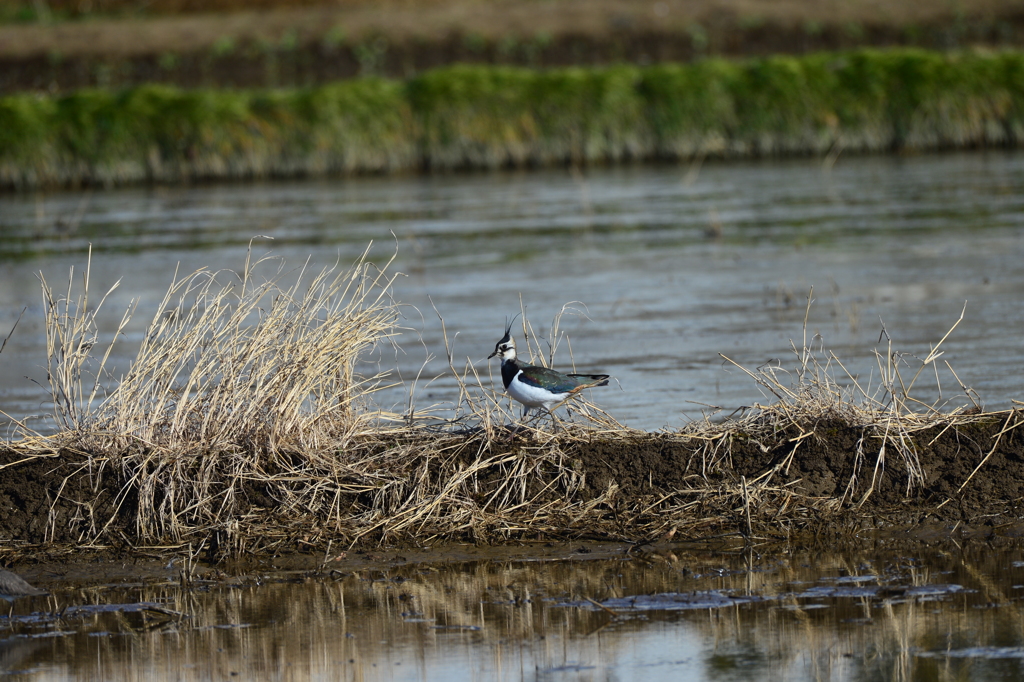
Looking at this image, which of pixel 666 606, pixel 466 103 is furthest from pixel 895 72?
pixel 666 606

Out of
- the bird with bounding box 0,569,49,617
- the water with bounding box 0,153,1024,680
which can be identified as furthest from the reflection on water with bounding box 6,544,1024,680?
the bird with bounding box 0,569,49,617

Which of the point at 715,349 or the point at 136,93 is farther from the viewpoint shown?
the point at 136,93

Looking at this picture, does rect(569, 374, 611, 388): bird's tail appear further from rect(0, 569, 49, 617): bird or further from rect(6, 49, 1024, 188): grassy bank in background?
rect(6, 49, 1024, 188): grassy bank in background

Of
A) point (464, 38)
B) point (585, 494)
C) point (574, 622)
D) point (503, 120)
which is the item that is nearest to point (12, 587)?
point (574, 622)

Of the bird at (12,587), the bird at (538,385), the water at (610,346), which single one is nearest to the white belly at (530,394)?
the bird at (538,385)

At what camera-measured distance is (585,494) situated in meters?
7.02

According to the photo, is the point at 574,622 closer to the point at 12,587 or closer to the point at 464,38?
the point at 12,587

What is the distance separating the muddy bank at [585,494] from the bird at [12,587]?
1.89 feet

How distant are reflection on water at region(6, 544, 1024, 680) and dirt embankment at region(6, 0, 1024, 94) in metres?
33.6

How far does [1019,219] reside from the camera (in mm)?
18078

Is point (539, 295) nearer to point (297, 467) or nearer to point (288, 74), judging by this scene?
point (297, 467)

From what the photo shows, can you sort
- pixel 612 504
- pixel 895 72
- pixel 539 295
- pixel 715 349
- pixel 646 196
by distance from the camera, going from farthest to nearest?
pixel 895 72, pixel 646 196, pixel 539 295, pixel 715 349, pixel 612 504

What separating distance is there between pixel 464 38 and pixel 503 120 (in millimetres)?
14665

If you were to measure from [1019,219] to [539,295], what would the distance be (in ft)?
25.5
